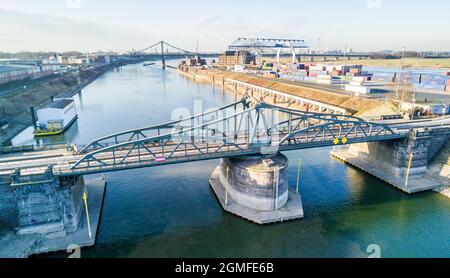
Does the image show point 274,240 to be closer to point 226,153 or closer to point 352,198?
point 226,153

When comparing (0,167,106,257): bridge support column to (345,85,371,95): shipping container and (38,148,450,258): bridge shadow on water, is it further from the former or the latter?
(345,85,371,95): shipping container

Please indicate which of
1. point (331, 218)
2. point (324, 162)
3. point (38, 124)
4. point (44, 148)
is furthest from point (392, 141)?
point (38, 124)

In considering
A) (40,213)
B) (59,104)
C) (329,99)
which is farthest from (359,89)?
(59,104)

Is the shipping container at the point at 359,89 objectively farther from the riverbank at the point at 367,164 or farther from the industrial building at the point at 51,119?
the industrial building at the point at 51,119

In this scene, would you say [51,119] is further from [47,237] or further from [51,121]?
[47,237]

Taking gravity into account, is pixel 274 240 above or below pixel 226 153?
below

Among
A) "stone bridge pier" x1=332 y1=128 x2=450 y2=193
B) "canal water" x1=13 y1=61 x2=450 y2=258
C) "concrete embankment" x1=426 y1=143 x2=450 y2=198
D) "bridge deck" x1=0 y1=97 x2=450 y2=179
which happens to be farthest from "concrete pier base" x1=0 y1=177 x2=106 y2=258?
"concrete embankment" x1=426 y1=143 x2=450 y2=198
